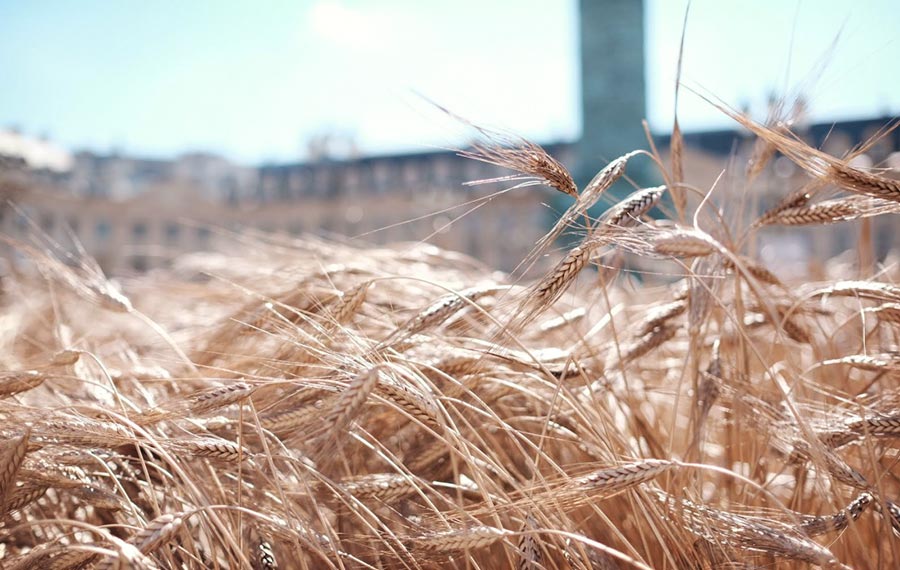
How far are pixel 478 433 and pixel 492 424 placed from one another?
5cm

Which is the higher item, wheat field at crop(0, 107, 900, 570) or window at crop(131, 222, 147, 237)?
wheat field at crop(0, 107, 900, 570)

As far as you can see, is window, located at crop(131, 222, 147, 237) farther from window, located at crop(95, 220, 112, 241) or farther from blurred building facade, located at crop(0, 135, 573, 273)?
window, located at crop(95, 220, 112, 241)

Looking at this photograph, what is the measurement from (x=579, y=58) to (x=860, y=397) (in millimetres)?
6594

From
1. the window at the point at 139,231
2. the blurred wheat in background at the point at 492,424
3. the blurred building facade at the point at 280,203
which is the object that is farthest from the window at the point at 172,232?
the blurred wheat in background at the point at 492,424

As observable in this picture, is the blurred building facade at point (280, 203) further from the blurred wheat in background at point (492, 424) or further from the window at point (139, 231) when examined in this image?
the blurred wheat in background at point (492, 424)

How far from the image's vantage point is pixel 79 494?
1053 mm

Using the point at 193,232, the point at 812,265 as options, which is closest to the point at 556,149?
the point at 193,232

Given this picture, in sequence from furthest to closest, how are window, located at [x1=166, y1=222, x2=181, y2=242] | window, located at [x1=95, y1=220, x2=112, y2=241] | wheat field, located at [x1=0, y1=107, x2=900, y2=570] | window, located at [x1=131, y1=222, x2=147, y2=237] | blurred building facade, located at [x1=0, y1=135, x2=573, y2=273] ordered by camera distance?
window, located at [x1=166, y1=222, x2=181, y2=242] → window, located at [x1=95, y1=220, x2=112, y2=241] → window, located at [x1=131, y1=222, x2=147, y2=237] → blurred building facade, located at [x1=0, y1=135, x2=573, y2=273] → wheat field, located at [x1=0, y1=107, x2=900, y2=570]

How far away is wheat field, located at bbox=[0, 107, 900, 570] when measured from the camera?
92 centimetres

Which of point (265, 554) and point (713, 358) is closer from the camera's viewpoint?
point (265, 554)

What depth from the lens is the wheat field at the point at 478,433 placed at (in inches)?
36.1

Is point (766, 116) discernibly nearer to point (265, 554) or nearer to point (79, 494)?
point (265, 554)

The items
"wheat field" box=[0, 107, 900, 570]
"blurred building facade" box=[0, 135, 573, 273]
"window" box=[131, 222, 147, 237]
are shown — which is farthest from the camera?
"window" box=[131, 222, 147, 237]

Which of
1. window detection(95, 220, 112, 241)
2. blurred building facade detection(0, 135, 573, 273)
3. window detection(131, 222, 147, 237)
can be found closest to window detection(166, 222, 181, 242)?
blurred building facade detection(0, 135, 573, 273)
